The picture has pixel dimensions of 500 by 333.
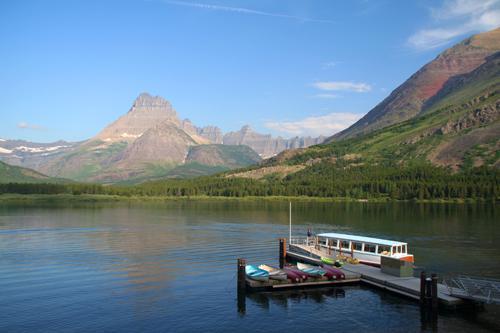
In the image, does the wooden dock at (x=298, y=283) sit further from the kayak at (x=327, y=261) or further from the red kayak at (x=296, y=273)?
the kayak at (x=327, y=261)

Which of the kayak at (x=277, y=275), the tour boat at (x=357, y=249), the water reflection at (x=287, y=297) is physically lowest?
the water reflection at (x=287, y=297)

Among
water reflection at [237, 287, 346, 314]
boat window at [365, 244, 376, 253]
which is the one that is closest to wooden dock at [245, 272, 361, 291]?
water reflection at [237, 287, 346, 314]

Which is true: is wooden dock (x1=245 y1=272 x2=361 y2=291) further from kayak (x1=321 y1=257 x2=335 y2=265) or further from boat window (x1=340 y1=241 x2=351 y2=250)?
boat window (x1=340 y1=241 x2=351 y2=250)

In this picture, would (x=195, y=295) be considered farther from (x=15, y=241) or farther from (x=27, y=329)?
(x=15, y=241)

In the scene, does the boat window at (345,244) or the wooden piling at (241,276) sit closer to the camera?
the wooden piling at (241,276)

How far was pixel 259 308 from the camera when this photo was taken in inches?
2356

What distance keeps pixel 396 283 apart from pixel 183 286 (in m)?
29.0

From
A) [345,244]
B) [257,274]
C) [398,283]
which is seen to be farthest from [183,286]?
[345,244]

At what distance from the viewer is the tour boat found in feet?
269

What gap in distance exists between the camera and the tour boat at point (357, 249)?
269ft

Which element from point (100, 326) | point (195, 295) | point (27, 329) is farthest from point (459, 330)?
point (27, 329)

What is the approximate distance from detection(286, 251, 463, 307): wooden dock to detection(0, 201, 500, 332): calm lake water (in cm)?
113

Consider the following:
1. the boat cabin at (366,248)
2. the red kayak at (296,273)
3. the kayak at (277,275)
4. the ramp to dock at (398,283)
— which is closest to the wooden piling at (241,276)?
the kayak at (277,275)

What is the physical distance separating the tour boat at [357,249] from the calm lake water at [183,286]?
265 inches
